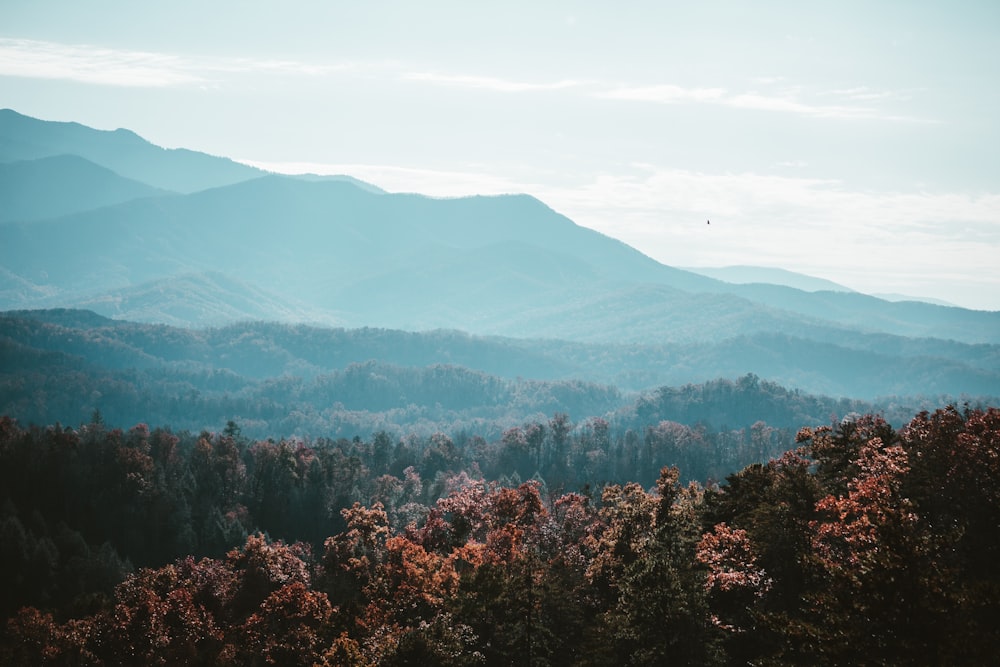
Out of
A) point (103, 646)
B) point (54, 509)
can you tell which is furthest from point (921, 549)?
point (54, 509)

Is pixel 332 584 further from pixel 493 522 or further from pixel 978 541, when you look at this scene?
pixel 978 541

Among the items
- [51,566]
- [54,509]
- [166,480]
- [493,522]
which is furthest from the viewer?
[166,480]

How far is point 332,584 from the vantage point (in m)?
57.5

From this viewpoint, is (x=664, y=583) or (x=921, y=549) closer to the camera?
(x=921, y=549)

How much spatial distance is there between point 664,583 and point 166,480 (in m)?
117

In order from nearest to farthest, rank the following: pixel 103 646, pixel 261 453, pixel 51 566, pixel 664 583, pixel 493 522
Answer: pixel 664 583 → pixel 103 646 → pixel 493 522 → pixel 51 566 → pixel 261 453

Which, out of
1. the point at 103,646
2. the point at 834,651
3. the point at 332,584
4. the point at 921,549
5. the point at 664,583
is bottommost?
the point at 103,646

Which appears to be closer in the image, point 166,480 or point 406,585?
point 406,585

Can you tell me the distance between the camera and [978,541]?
33031 mm

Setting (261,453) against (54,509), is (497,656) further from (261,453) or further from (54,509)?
(261,453)

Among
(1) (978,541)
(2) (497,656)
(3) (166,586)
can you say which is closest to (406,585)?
(2) (497,656)

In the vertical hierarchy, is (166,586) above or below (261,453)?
above

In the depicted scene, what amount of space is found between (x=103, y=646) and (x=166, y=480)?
289 feet

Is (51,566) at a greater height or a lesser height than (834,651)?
lesser
